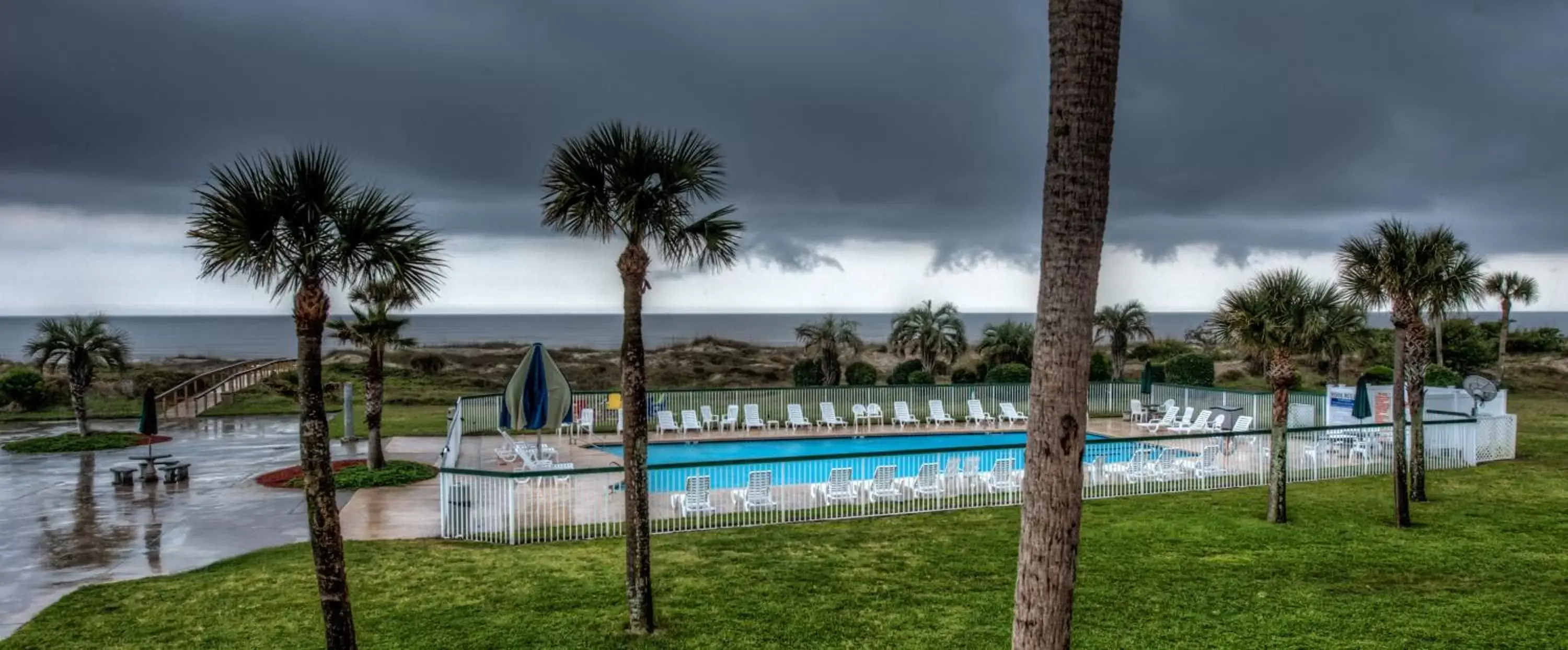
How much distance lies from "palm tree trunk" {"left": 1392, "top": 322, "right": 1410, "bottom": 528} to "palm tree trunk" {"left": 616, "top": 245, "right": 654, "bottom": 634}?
33.0ft

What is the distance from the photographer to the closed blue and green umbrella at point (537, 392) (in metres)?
12.5

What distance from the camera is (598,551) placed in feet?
34.2

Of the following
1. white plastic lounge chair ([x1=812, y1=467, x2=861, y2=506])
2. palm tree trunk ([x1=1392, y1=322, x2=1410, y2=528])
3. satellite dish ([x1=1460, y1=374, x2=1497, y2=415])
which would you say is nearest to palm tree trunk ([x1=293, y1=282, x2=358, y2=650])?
white plastic lounge chair ([x1=812, y1=467, x2=861, y2=506])

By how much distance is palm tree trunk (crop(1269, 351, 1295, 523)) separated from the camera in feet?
38.5

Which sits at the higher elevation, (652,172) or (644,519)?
(652,172)

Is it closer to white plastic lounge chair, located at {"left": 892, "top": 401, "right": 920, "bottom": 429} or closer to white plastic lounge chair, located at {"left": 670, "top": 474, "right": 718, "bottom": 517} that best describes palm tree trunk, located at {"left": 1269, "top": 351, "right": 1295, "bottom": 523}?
white plastic lounge chair, located at {"left": 670, "top": 474, "right": 718, "bottom": 517}

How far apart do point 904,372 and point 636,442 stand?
76.8 feet

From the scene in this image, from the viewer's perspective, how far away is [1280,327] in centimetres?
1162

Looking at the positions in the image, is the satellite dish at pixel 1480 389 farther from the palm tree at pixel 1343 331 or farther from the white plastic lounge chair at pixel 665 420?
the white plastic lounge chair at pixel 665 420

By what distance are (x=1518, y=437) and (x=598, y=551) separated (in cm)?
2216

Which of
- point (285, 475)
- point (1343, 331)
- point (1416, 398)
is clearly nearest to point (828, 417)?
point (285, 475)

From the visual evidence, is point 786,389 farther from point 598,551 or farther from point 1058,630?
point 1058,630

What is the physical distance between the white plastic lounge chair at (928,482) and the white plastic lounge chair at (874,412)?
1068cm

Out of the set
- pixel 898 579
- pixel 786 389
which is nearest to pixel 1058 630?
pixel 898 579
